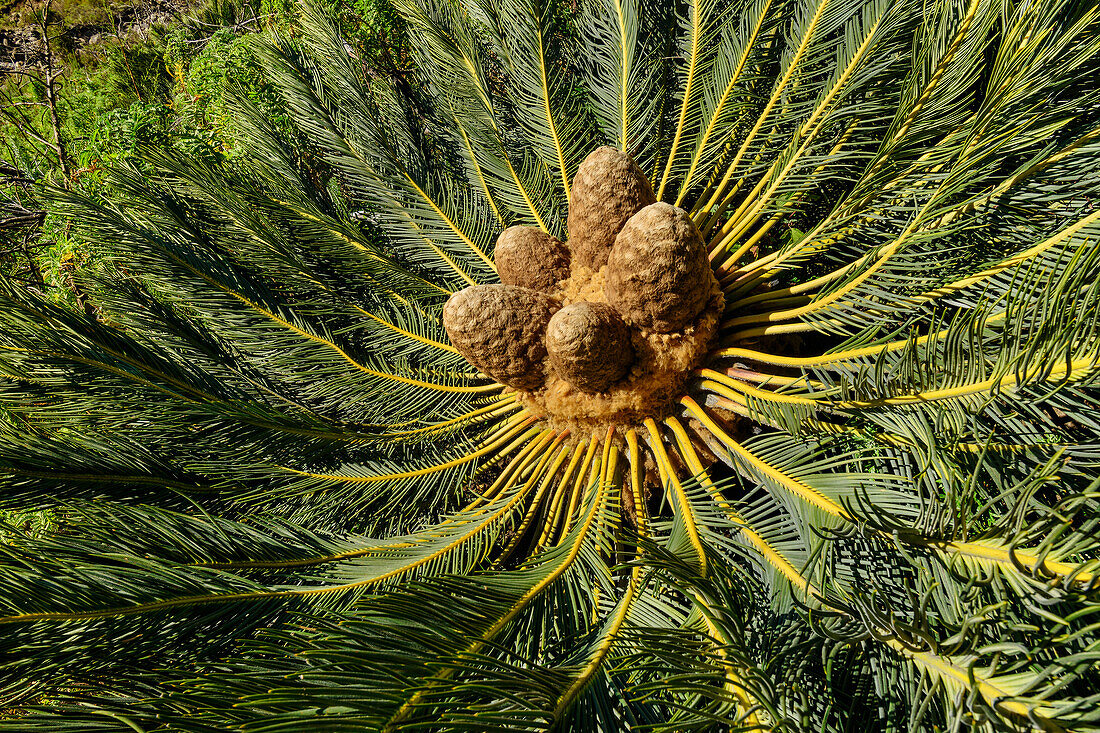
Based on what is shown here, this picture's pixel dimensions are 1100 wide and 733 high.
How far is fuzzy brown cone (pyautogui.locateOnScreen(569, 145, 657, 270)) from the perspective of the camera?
196 centimetres

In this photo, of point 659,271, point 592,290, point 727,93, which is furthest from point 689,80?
point 659,271

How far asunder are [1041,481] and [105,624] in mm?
1738

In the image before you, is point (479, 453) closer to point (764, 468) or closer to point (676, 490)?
point (676, 490)

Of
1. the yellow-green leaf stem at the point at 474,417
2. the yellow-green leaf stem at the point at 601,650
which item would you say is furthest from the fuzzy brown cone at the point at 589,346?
the yellow-green leaf stem at the point at 601,650

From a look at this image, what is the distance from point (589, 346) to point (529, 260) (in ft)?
A: 1.82

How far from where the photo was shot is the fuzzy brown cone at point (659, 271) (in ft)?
5.68

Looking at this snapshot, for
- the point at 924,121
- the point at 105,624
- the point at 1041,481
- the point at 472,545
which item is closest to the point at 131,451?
the point at 105,624

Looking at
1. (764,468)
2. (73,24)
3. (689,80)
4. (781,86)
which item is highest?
(73,24)

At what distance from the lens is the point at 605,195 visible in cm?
197

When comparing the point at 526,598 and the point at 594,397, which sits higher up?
the point at 594,397

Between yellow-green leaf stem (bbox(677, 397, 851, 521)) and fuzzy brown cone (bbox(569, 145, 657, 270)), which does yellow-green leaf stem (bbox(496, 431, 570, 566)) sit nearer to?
yellow-green leaf stem (bbox(677, 397, 851, 521))

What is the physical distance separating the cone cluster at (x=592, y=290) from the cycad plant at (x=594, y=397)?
14 millimetres

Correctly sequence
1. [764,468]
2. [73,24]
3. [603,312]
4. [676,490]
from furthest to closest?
[73,24], [603,312], [676,490], [764,468]

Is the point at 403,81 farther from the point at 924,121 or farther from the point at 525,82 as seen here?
the point at 924,121
